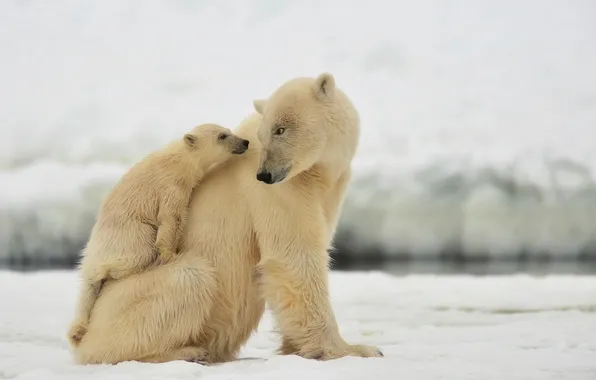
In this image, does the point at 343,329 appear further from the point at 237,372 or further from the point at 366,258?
the point at 366,258

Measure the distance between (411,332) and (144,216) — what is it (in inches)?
85.6

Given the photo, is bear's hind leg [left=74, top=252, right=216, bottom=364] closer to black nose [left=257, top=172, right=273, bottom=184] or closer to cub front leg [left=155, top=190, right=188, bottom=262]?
cub front leg [left=155, top=190, right=188, bottom=262]

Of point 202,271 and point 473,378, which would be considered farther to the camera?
point 202,271

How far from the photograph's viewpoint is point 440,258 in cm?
864

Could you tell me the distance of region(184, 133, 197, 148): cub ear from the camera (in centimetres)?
383

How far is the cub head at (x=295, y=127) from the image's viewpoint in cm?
351

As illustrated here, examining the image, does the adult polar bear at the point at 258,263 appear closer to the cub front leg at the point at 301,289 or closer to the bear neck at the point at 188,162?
the cub front leg at the point at 301,289

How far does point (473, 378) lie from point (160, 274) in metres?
1.49

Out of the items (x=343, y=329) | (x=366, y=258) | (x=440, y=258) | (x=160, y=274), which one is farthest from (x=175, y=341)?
(x=440, y=258)

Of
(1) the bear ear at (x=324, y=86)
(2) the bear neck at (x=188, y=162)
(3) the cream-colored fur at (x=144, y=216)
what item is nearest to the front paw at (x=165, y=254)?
(3) the cream-colored fur at (x=144, y=216)

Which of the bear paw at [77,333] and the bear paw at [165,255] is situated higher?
the bear paw at [165,255]

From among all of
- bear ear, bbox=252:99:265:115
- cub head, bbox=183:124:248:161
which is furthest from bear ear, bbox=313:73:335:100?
cub head, bbox=183:124:248:161

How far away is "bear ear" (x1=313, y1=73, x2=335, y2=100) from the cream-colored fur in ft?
1.50

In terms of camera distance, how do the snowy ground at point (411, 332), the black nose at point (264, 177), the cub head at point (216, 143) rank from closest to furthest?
1. the snowy ground at point (411, 332)
2. the black nose at point (264, 177)
3. the cub head at point (216, 143)
